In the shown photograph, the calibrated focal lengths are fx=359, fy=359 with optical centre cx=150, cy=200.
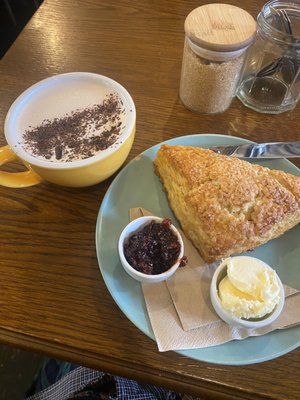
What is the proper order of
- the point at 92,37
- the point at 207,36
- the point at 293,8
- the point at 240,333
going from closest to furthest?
the point at 240,333 → the point at 207,36 → the point at 293,8 → the point at 92,37

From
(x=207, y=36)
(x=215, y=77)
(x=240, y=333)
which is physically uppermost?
(x=207, y=36)

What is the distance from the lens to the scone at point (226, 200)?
81 cm

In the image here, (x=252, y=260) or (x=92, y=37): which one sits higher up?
(x=92, y=37)

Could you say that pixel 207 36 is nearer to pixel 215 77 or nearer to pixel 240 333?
pixel 215 77

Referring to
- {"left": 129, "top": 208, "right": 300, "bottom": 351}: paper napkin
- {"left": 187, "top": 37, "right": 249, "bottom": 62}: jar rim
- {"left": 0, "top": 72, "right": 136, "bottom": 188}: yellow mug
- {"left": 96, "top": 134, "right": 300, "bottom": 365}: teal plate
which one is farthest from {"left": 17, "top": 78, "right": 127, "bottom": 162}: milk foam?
{"left": 129, "top": 208, "right": 300, "bottom": 351}: paper napkin

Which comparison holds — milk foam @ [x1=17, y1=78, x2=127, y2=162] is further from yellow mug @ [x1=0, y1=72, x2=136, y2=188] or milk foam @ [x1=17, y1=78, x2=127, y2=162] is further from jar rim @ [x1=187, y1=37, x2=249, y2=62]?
jar rim @ [x1=187, y1=37, x2=249, y2=62]

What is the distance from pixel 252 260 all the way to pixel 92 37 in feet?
3.31

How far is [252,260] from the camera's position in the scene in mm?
783

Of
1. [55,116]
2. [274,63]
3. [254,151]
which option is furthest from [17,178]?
[274,63]

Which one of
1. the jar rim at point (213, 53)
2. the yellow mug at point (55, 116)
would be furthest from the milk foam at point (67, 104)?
the jar rim at point (213, 53)

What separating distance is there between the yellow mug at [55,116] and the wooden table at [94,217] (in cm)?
11

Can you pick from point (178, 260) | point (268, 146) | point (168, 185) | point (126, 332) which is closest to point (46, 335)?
point (126, 332)

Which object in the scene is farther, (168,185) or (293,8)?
(293,8)

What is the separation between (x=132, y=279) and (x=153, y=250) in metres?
0.08
